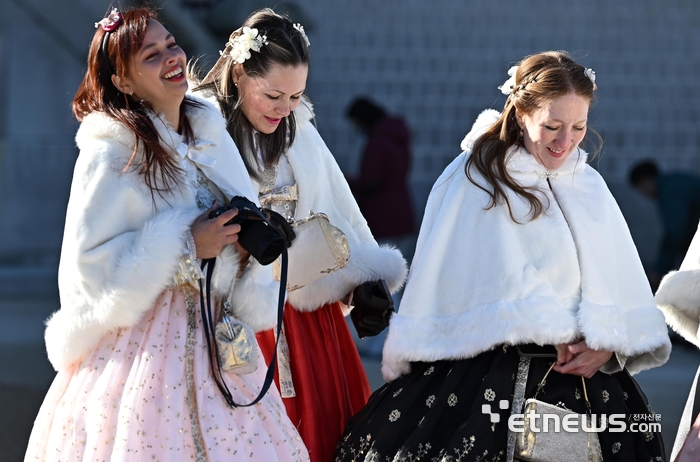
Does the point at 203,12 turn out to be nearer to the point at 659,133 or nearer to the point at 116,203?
the point at 659,133

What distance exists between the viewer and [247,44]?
3891mm

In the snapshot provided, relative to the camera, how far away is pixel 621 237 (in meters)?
3.70

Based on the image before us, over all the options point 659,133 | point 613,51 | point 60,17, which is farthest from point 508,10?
point 60,17

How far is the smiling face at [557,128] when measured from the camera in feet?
11.9

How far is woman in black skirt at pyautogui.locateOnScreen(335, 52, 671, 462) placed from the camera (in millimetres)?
3537

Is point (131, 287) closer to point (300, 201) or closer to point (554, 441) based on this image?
point (300, 201)

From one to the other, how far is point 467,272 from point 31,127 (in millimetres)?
6745

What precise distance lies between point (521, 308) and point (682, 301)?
2.15 feet

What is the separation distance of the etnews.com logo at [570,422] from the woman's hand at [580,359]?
137 mm

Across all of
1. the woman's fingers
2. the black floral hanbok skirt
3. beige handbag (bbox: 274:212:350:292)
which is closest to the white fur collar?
beige handbag (bbox: 274:212:350:292)

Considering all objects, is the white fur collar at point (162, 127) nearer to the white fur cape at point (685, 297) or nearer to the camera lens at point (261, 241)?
the camera lens at point (261, 241)

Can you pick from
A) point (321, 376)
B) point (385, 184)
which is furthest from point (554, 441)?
point (385, 184)

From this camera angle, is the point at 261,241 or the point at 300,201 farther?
the point at 300,201

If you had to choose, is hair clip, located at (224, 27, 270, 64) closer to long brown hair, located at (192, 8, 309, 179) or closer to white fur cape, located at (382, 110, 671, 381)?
long brown hair, located at (192, 8, 309, 179)
